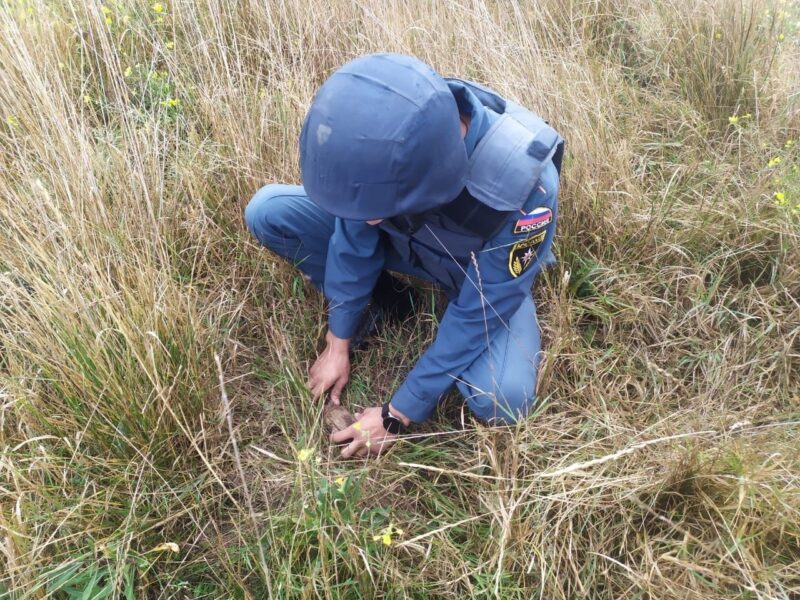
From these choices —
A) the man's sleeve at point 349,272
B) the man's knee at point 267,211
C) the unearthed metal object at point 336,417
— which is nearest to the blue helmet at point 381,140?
the man's sleeve at point 349,272

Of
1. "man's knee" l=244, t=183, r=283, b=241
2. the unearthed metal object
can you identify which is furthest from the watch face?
"man's knee" l=244, t=183, r=283, b=241

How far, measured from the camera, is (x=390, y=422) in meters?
1.77

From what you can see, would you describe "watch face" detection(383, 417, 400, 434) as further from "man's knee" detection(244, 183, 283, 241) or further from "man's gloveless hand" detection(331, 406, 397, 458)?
"man's knee" detection(244, 183, 283, 241)

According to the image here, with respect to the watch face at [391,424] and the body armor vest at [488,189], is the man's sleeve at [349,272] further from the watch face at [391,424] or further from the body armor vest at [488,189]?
the watch face at [391,424]

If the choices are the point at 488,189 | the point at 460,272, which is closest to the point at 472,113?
the point at 488,189

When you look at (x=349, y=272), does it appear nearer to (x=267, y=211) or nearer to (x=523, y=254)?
(x=267, y=211)

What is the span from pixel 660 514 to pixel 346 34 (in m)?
2.33

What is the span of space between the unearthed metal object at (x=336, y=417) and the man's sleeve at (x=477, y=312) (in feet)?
0.67

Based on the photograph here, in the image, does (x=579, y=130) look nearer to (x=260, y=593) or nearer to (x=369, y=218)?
(x=369, y=218)

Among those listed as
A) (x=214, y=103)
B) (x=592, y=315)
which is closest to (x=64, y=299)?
(x=214, y=103)

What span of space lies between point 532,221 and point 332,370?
0.78 m

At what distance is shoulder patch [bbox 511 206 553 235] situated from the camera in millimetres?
1612

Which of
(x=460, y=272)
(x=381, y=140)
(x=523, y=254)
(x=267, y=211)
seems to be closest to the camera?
(x=381, y=140)

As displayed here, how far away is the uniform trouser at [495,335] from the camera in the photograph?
69.2 inches
